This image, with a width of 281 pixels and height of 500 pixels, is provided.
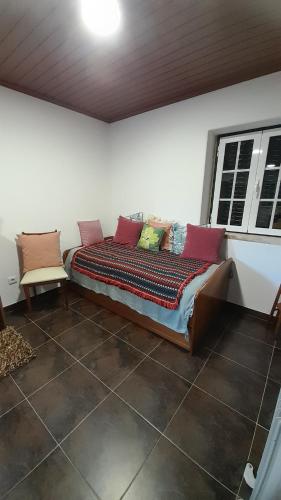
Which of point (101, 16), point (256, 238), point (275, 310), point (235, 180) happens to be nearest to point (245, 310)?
point (275, 310)

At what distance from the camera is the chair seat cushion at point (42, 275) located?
7.24ft

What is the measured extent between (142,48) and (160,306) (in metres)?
2.09

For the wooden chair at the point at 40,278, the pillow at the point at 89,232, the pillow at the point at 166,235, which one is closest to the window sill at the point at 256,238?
the pillow at the point at 166,235

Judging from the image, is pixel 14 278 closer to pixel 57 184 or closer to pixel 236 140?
pixel 57 184

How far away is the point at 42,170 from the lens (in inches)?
101

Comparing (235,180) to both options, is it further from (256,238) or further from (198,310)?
(198,310)

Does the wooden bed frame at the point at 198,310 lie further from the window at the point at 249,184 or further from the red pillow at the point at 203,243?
the window at the point at 249,184

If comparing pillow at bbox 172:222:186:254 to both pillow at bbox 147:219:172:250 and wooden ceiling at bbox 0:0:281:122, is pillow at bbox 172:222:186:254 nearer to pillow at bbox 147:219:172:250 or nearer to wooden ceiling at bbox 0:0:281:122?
pillow at bbox 147:219:172:250

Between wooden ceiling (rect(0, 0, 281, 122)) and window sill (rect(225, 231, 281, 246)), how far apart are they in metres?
1.53

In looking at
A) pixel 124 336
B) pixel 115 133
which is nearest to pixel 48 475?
pixel 124 336

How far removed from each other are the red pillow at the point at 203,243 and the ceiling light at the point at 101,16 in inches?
72.2

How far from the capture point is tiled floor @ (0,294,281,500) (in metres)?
1.01

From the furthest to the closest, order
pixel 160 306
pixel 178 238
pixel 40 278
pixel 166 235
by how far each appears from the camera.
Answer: pixel 166 235, pixel 178 238, pixel 40 278, pixel 160 306

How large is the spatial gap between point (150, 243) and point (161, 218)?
1.50ft
